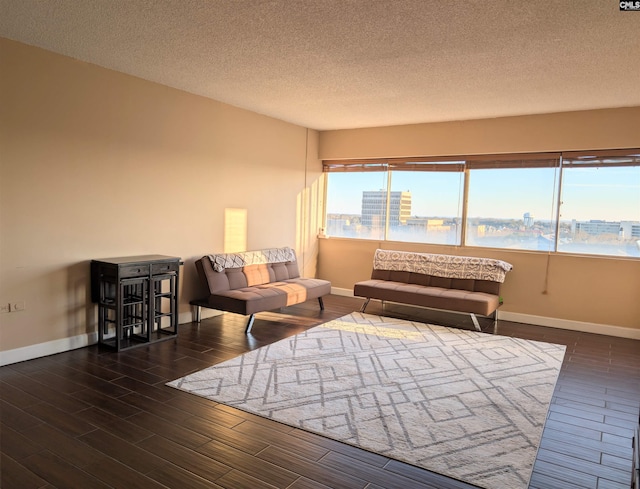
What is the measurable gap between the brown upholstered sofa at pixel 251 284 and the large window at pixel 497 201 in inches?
68.4

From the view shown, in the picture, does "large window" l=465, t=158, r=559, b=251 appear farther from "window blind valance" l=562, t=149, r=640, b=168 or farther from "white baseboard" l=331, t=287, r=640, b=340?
"white baseboard" l=331, t=287, r=640, b=340

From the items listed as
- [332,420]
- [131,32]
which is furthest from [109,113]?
[332,420]

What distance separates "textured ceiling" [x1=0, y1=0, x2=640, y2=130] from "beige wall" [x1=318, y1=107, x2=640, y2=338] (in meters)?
0.36

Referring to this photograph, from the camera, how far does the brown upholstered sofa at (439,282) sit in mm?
5500

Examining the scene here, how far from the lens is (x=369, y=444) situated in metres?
2.71

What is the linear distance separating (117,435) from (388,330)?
3.26m

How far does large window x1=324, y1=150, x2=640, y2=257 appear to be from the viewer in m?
5.49

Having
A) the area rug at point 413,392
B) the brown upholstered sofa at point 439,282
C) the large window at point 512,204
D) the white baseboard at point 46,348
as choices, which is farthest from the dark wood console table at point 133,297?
the large window at point 512,204

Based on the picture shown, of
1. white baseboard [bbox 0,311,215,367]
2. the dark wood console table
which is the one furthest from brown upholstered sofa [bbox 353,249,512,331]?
white baseboard [bbox 0,311,215,367]

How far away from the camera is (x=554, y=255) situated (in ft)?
19.1

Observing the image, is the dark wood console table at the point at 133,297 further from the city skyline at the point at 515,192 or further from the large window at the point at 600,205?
the large window at the point at 600,205

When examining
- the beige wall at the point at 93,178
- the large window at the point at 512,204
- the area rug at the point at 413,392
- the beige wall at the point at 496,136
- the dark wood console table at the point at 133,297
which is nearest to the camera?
the area rug at the point at 413,392

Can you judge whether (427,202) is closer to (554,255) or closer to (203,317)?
(554,255)

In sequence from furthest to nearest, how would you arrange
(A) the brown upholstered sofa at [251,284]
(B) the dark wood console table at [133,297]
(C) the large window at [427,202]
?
(C) the large window at [427,202], (A) the brown upholstered sofa at [251,284], (B) the dark wood console table at [133,297]
